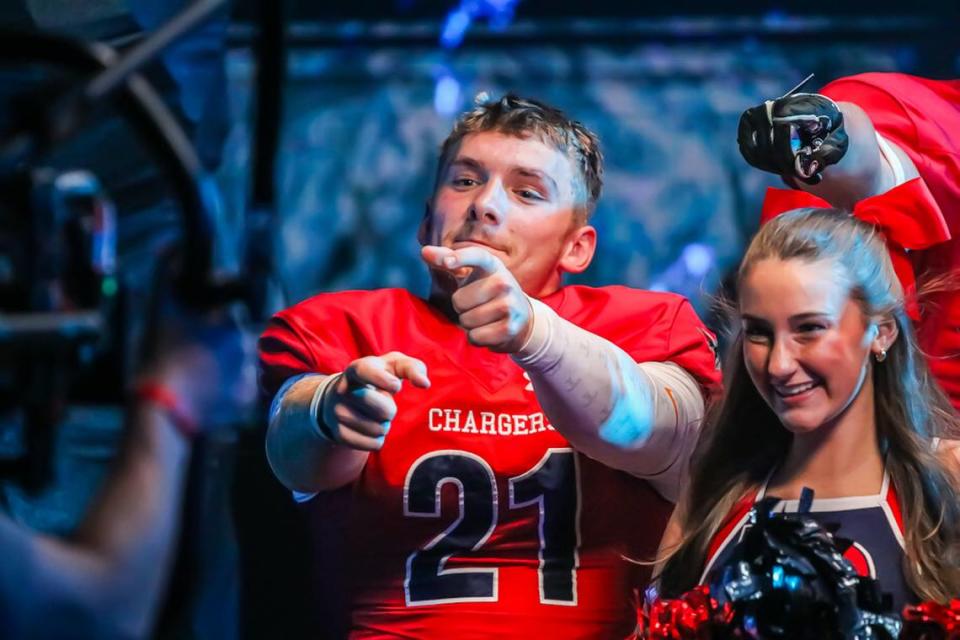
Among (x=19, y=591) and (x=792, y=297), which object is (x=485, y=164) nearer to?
(x=792, y=297)

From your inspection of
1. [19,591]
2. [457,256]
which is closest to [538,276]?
[457,256]

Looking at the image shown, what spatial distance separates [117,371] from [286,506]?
0.71m

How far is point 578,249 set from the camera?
137 centimetres

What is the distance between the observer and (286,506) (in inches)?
59.6

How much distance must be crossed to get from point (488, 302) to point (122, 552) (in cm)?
39

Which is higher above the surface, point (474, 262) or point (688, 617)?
point (474, 262)

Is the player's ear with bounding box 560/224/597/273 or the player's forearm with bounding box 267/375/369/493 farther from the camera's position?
the player's ear with bounding box 560/224/597/273

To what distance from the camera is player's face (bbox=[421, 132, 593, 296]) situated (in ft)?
4.21

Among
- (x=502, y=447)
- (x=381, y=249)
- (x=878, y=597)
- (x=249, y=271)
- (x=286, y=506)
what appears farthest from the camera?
(x=381, y=249)

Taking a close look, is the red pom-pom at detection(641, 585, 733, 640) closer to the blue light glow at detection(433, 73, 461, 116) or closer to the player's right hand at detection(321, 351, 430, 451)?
the player's right hand at detection(321, 351, 430, 451)

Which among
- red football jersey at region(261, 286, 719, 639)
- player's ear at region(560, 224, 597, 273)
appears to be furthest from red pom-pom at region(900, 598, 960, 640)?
player's ear at region(560, 224, 597, 273)

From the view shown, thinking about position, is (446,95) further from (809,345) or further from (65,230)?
(65,230)

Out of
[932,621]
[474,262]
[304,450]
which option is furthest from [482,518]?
[932,621]

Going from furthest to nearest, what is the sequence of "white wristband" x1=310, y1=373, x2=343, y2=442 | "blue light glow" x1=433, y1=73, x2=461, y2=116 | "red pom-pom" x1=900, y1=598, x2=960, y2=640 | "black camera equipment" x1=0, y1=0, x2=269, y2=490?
"blue light glow" x1=433, y1=73, x2=461, y2=116, "white wristband" x1=310, y1=373, x2=343, y2=442, "red pom-pom" x1=900, y1=598, x2=960, y2=640, "black camera equipment" x1=0, y1=0, x2=269, y2=490
